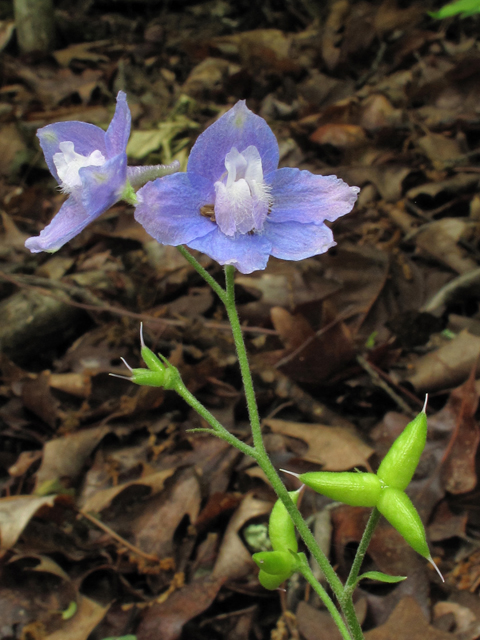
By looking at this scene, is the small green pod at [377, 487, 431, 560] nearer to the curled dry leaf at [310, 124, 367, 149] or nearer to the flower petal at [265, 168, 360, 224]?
the flower petal at [265, 168, 360, 224]

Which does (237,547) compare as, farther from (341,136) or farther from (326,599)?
→ (341,136)

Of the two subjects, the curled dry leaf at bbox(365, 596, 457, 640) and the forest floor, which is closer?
the curled dry leaf at bbox(365, 596, 457, 640)

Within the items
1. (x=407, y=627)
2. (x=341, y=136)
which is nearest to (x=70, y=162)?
(x=407, y=627)

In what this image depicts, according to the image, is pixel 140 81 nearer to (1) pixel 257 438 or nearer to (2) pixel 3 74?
(2) pixel 3 74

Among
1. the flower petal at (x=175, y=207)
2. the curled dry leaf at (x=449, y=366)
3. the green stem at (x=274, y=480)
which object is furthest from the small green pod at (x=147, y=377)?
the curled dry leaf at (x=449, y=366)

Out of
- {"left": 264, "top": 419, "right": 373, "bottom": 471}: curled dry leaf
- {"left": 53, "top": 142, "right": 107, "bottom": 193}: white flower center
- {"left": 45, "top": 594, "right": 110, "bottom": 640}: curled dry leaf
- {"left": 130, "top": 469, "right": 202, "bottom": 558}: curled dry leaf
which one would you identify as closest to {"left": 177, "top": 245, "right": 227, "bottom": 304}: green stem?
{"left": 53, "top": 142, "right": 107, "bottom": 193}: white flower center

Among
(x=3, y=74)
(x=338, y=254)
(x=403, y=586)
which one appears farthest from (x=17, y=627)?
(x=3, y=74)

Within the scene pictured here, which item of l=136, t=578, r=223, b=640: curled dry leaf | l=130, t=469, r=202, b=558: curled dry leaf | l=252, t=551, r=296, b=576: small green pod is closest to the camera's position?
l=252, t=551, r=296, b=576: small green pod
